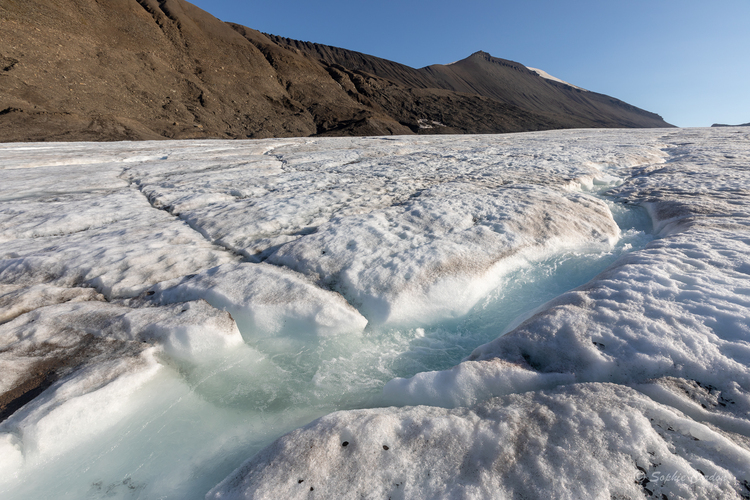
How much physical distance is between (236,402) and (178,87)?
43.1 meters

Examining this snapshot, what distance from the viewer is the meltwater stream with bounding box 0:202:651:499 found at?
159cm

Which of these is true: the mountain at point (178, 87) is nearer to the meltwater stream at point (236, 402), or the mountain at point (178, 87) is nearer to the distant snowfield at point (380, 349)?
the distant snowfield at point (380, 349)

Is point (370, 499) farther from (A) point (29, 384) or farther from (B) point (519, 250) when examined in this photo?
(B) point (519, 250)

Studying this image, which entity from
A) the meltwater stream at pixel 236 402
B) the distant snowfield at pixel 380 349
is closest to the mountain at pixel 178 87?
the distant snowfield at pixel 380 349

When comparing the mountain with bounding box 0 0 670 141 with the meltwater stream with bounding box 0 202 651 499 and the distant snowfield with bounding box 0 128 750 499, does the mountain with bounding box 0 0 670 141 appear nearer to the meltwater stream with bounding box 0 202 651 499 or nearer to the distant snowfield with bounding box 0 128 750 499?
the distant snowfield with bounding box 0 128 750 499

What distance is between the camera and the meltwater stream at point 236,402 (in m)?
1.59

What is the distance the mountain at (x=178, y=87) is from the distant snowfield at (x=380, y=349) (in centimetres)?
2715

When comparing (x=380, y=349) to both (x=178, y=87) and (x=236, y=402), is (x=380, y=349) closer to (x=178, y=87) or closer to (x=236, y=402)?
(x=236, y=402)

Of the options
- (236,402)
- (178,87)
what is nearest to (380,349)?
(236,402)

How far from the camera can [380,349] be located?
7.95 feet

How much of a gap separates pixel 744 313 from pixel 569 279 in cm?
132

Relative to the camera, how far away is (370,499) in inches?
50.4

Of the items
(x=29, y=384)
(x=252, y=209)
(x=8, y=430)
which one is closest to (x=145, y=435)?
(x=8, y=430)

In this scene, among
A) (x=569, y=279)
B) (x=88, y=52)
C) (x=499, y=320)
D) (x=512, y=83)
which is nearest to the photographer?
(x=499, y=320)
